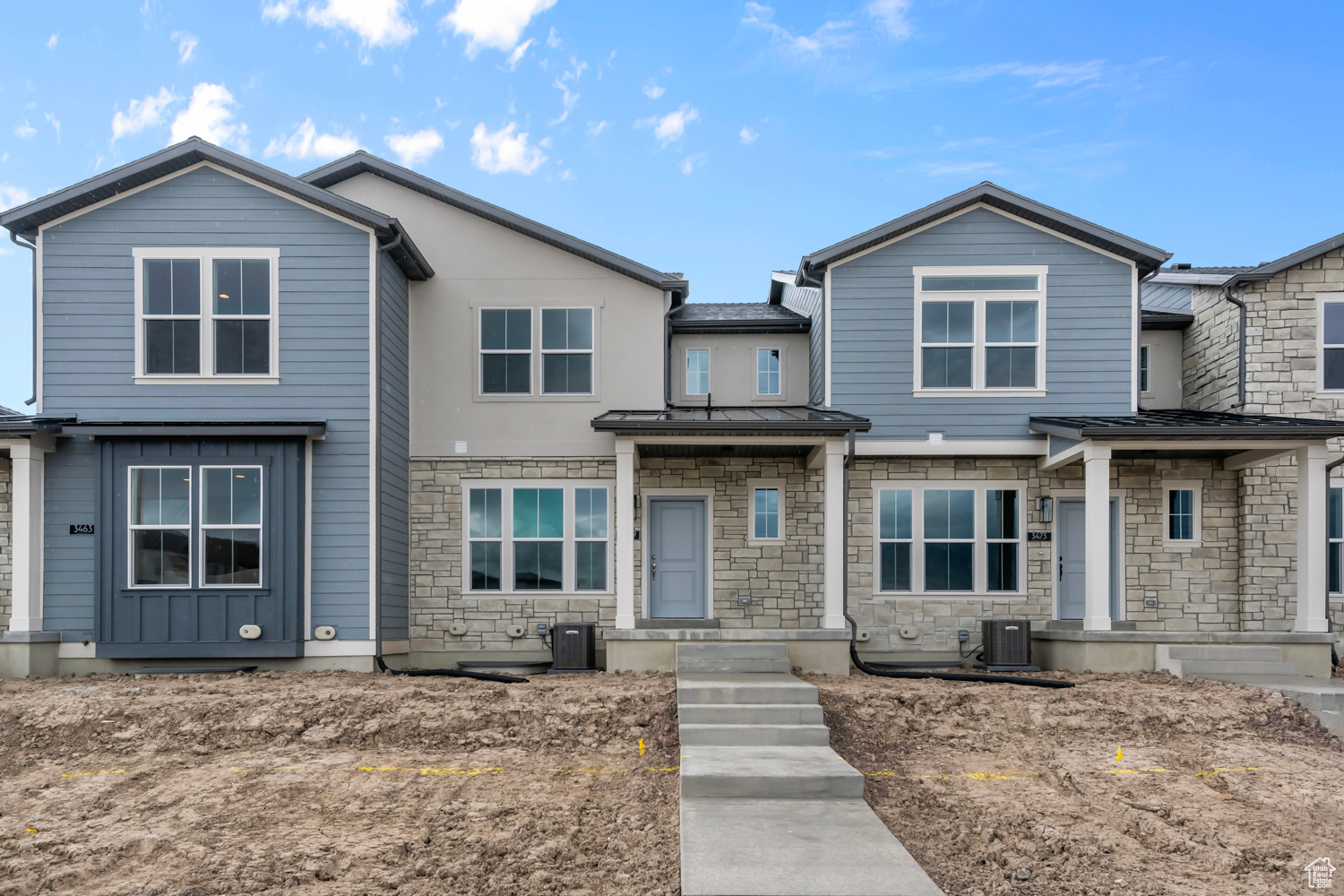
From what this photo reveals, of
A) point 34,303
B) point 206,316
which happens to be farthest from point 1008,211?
point 34,303

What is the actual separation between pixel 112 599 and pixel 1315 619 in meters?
13.9

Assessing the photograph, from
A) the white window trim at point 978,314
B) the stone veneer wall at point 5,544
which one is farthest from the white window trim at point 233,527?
the white window trim at point 978,314

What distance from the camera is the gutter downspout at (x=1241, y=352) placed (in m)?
12.0

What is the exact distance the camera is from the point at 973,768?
24.1 ft

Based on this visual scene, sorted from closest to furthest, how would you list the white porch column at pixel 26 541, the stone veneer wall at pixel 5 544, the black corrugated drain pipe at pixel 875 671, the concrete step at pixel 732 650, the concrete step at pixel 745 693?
the concrete step at pixel 745 693 < the black corrugated drain pipe at pixel 875 671 < the concrete step at pixel 732 650 < the white porch column at pixel 26 541 < the stone veneer wall at pixel 5 544

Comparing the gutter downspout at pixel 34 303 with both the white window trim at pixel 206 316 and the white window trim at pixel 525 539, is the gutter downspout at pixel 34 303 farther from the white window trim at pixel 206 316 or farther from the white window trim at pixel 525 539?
the white window trim at pixel 525 539

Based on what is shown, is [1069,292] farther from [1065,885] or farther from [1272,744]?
[1065,885]

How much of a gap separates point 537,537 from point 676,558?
74.5 inches

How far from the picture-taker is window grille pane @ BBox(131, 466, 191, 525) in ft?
33.4

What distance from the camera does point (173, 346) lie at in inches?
412

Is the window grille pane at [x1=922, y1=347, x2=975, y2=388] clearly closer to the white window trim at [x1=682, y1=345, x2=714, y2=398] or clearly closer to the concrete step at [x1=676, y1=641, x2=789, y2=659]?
the white window trim at [x1=682, y1=345, x2=714, y2=398]

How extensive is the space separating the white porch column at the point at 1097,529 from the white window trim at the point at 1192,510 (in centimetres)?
185

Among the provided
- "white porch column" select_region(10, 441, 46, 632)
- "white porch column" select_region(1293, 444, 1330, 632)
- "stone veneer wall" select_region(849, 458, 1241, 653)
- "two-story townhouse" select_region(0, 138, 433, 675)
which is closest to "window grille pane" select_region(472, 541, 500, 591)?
"two-story townhouse" select_region(0, 138, 433, 675)

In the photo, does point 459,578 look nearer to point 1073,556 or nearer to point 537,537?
point 537,537
